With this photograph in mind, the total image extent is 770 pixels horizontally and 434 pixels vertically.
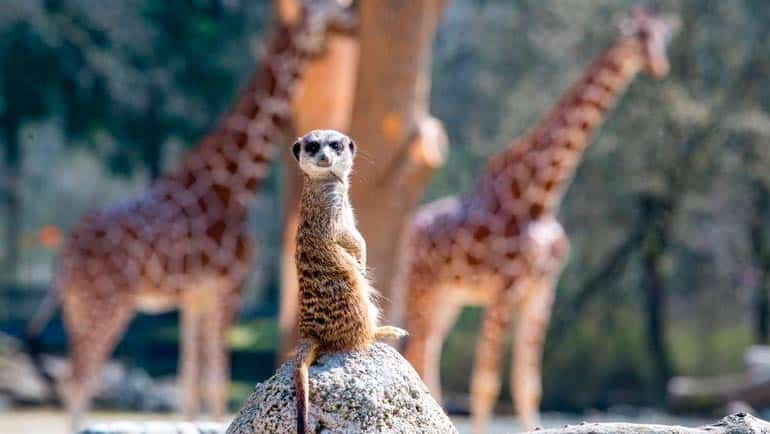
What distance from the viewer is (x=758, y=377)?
10047mm

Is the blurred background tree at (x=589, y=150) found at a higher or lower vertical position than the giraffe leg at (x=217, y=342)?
higher

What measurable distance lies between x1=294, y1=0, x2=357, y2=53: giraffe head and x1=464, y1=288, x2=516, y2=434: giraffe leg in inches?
74.7

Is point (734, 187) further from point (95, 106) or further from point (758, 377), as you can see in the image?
point (95, 106)

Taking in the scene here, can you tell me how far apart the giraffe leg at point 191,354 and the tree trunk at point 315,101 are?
1.91 feet

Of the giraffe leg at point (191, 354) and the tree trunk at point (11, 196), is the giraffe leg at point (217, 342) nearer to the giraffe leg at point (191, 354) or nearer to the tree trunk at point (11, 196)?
the giraffe leg at point (191, 354)

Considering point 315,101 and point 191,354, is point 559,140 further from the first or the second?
point 191,354

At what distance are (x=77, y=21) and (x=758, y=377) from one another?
334 inches

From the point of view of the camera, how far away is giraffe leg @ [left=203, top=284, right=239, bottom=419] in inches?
300

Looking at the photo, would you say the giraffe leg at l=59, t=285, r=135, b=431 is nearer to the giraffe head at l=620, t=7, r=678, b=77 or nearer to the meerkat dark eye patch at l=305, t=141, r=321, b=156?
the giraffe head at l=620, t=7, r=678, b=77

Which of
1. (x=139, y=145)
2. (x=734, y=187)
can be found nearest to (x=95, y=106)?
(x=139, y=145)

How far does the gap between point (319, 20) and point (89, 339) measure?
2.36 m

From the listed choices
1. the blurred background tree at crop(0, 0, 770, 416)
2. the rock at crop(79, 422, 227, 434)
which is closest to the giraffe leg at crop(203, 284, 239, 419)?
the rock at crop(79, 422, 227, 434)

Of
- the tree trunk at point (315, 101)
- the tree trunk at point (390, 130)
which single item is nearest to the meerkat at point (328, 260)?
the tree trunk at point (390, 130)

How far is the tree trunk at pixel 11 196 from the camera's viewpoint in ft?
47.9
